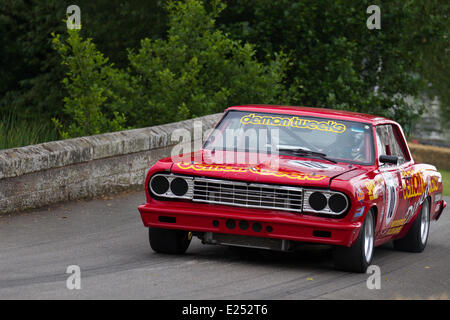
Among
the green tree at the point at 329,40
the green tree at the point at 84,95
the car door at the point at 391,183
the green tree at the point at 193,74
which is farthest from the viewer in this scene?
the green tree at the point at 329,40

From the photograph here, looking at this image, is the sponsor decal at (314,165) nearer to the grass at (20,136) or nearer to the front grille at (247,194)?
the front grille at (247,194)

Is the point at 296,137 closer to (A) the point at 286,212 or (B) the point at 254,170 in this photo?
(B) the point at 254,170

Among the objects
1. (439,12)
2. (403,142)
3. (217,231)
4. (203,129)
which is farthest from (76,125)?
(439,12)

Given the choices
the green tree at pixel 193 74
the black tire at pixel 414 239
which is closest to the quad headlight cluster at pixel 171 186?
the black tire at pixel 414 239

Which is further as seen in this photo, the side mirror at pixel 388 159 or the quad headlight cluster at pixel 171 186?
the side mirror at pixel 388 159

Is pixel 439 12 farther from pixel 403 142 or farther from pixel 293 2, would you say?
pixel 403 142

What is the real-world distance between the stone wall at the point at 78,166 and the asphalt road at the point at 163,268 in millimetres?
356

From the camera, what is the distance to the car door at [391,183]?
948 centimetres

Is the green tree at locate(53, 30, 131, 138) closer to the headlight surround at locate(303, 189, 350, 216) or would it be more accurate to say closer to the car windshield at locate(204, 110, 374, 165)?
the car windshield at locate(204, 110, 374, 165)

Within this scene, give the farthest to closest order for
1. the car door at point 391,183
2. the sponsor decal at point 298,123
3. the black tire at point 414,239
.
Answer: the black tire at point 414,239, the sponsor decal at point 298,123, the car door at point 391,183

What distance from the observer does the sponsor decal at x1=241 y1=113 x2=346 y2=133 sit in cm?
978

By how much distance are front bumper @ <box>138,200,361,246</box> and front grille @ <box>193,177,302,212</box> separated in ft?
0.18

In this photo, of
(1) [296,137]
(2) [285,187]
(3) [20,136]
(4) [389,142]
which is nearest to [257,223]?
(2) [285,187]

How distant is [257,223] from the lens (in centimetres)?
850
